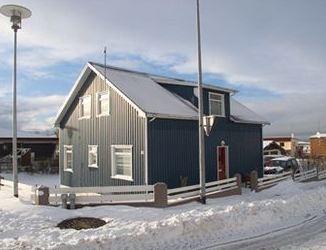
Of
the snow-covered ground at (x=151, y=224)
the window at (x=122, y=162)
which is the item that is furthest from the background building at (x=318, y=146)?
the snow-covered ground at (x=151, y=224)

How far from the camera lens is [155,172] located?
1903 centimetres

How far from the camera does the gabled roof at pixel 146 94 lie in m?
19.5

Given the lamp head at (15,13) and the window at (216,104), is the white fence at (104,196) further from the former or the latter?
the window at (216,104)

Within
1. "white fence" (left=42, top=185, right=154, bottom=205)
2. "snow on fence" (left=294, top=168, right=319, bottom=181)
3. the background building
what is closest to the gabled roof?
"white fence" (left=42, top=185, right=154, bottom=205)

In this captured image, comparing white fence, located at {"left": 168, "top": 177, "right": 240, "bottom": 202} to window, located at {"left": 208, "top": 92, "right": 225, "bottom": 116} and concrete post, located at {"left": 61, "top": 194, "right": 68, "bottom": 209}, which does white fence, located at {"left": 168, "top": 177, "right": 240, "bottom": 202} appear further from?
window, located at {"left": 208, "top": 92, "right": 225, "bottom": 116}

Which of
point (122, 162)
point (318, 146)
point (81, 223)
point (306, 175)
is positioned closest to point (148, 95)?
point (122, 162)

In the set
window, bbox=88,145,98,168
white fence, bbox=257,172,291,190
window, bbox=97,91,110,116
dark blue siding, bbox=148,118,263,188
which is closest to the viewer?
dark blue siding, bbox=148,118,263,188

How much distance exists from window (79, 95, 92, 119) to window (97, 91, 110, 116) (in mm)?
1038

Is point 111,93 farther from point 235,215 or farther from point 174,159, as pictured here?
point 235,215

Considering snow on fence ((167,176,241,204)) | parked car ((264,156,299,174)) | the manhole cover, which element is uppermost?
parked car ((264,156,299,174))

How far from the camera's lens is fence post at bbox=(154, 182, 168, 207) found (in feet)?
53.5

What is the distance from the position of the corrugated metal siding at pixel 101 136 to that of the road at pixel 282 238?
751cm

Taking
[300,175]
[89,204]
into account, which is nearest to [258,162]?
[300,175]

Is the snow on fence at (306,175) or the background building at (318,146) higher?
the background building at (318,146)
